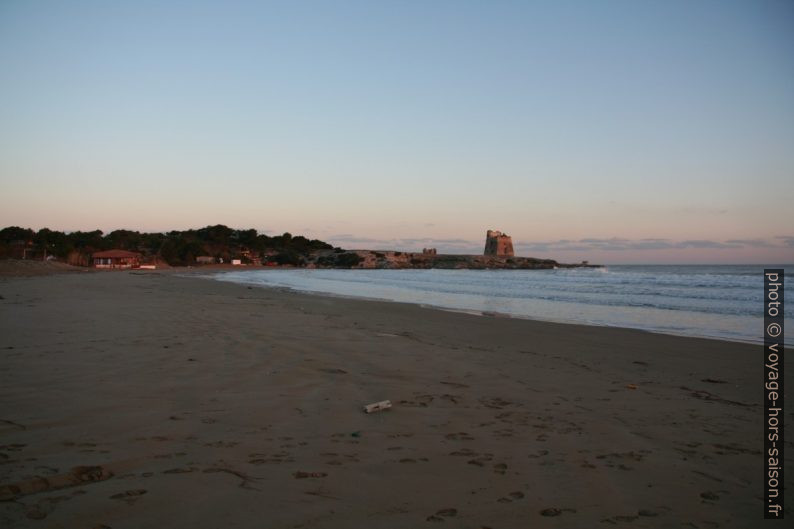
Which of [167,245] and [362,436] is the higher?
[167,245]

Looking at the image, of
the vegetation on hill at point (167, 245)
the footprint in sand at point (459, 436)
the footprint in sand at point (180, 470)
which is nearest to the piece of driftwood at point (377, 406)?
the footprint in sand at point (459, 436)

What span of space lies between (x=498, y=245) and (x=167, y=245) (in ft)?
260

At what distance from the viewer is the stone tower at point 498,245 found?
440ft

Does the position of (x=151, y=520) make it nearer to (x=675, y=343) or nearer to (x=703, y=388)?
(x=703, y=388)

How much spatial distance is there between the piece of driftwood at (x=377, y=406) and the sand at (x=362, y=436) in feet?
Result: 0.27

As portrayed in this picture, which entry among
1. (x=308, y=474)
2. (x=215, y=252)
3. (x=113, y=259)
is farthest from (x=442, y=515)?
(x=215, y=252)

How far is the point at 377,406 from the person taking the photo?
4672 millimetres

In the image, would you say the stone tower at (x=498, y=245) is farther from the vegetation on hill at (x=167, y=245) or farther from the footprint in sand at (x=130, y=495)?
the footprint in sand at (x=130, y=495)

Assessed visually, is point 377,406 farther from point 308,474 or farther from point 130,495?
point 130,495

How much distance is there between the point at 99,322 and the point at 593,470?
9292 mm

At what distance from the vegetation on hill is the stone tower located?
46.4 metres

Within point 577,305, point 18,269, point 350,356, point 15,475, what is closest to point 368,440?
point 15,475

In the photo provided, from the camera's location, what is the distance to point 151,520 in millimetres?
2562

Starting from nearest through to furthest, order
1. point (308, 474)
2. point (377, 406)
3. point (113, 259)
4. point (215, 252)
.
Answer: point (308, 474) < point (377, 406) < point (113, 259) < point (215, 252)
